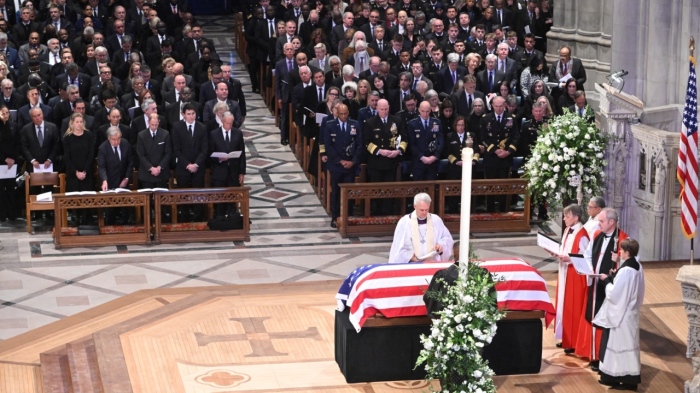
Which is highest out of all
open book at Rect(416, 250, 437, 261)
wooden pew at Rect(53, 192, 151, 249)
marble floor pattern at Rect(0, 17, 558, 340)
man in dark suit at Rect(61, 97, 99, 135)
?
man in dark suit at Rect(61, 97, 99, 135)

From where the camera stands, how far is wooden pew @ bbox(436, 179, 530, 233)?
17469mm

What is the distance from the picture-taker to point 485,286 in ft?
34.8

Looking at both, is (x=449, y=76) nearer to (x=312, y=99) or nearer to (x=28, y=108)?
(x=312, y=99)

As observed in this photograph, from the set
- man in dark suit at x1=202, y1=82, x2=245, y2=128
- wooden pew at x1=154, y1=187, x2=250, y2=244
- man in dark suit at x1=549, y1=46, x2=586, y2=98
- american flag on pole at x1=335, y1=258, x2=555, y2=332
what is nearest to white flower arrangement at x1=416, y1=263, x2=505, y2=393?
american flag on pole at x1=335, y1=258, x2=555, y2=332

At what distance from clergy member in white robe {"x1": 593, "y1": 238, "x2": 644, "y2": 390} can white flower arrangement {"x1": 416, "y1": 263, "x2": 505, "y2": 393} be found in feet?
5.25

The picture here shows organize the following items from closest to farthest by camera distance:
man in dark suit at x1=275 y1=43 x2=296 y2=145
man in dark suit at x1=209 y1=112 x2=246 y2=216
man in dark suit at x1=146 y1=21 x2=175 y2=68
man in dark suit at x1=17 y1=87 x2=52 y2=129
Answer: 1. man in dark suit at x1=209 y1=112 x2=246 y2=216
2. man in dark suit at x1=17 y1=87 x2=52 y2=129
3. man in dark suit at x1=275 y1=43 x2=296 y2=145
4. man in dark suit at x1=146 y1=21 x2=175 y2=68

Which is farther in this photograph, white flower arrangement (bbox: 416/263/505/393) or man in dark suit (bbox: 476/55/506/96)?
man in dark suit (bbox: 476/55/506/96)

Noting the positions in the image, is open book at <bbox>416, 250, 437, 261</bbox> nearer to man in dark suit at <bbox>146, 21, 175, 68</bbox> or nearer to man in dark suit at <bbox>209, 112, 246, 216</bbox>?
man in dark suit at <bbox>209, 112, 246, 216</bbox>

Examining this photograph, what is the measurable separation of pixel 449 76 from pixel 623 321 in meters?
8.99

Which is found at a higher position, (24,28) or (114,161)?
(24,28)

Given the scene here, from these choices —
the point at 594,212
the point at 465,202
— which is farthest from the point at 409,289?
the point at 465,202

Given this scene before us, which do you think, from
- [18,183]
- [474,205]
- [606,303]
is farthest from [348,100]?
[606,303]

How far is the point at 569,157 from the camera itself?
14516 mm

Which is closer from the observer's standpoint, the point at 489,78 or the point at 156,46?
the point at 489,78
